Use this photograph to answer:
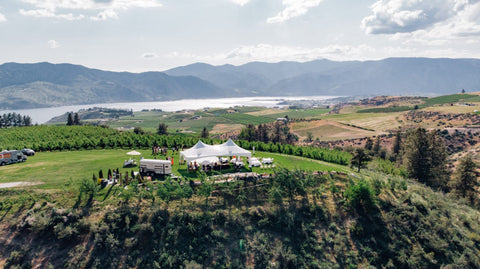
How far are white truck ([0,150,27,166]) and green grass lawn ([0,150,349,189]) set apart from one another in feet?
3.20

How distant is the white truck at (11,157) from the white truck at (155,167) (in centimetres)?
1723

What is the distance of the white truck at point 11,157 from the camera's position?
109 ft

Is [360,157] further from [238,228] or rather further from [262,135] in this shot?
[262,135]

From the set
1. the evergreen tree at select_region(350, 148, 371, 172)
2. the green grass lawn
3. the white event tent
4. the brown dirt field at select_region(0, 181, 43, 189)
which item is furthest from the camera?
the evergreen tree at select_region(350, 148, 371, 172)

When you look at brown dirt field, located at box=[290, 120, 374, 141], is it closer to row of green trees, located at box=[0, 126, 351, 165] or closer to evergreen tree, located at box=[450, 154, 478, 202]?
row of green trees, located at box=[0, 126, 351, 165]

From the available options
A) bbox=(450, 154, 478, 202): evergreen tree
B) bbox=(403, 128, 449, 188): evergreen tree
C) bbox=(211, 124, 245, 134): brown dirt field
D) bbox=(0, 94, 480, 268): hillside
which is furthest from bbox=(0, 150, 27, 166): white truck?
bbox=(211, 124, 245, 134): brown dirt field

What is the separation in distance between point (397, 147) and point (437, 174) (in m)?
29.2

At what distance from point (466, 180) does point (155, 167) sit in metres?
43.4

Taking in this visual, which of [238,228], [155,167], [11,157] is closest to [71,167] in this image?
[11,157]

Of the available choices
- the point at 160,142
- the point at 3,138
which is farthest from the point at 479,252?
the point at 3,138

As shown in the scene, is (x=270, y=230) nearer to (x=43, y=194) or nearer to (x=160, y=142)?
(x=43, y=194)

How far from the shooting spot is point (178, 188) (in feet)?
84.6

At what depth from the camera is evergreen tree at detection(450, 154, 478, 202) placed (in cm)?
3928

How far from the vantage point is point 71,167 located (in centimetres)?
3266
